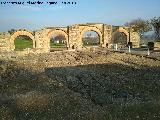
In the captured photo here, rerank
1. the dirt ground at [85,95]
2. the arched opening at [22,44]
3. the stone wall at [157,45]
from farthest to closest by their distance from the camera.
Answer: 1. the arched opening at [22,44]
2. the stone wall at [157,45]
3. the dirt ground at [85,95]

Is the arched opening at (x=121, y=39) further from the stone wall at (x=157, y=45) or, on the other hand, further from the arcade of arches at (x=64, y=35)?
the stone wall at (x=157, y=45)

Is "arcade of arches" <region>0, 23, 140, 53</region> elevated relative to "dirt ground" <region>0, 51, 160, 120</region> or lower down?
elevated

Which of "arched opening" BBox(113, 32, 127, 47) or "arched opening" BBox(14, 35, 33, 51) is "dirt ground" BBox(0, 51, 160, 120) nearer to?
"arched opening" BBox(113, 32, 127, 47)

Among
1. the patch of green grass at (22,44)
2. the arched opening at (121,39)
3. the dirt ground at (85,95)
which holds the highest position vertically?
the arched opening at (121,39)

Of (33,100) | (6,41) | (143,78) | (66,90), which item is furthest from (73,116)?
(6,41)

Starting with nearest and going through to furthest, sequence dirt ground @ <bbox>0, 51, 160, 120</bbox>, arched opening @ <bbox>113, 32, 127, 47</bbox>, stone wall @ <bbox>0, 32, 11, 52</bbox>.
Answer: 1. dirt ground @ <bbox>0, 51, 160, 120</bbox>
2. stone wall @ <bbox>0, 32, 11, 52</bbox>
3. arched opening @ <bbox>113, 32, 127, 47</bbox>

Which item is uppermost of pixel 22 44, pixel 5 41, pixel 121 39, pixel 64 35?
pixel 64 35

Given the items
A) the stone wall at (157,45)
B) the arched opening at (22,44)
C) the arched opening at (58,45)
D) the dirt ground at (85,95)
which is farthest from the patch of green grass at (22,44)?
the dirt ground at (85,95)

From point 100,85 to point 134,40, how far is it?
28296mm

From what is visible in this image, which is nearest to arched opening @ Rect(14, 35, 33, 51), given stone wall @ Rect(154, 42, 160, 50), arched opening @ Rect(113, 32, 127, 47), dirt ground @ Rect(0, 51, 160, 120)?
arched opening @ Rect(113, 32, 127, 47)

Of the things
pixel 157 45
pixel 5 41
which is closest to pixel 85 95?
pixel 157 45

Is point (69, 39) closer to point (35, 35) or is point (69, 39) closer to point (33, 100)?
point (35, 35)

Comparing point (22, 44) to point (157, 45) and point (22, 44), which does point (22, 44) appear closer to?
point (22, 44)

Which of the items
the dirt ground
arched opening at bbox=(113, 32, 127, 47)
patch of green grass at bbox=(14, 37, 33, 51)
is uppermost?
arched opening at bbox=(113, 32, 127, 47)
